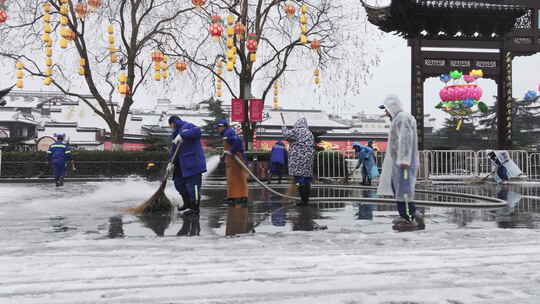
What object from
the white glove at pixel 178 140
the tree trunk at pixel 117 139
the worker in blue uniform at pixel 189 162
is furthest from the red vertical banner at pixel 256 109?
the white glove at pixel 178 140

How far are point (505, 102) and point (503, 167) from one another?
5.10m

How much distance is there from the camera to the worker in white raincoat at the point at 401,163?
5.50 metres

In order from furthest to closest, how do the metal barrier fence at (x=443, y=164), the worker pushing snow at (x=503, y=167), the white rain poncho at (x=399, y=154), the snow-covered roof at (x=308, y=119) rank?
the snow-covered roof at (x=308, y=119), the metal barrier fence at (x=443, y=164), the worker pushing snow at (x=503, y=167), the white rain poncho at (x=399, y=154)

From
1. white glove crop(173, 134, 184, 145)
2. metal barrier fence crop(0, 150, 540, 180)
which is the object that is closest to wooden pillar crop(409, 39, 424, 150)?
metal barrier fence crop(0, 150, 540, 180)

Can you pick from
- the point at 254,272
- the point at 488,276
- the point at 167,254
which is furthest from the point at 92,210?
the point at 488,276

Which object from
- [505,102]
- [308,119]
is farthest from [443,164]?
[308,119]

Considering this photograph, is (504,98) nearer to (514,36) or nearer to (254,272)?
(514,36)

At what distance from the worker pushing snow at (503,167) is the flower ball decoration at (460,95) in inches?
182

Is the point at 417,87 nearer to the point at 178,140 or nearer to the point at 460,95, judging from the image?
the point at 460,95

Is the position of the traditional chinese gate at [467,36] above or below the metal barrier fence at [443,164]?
above

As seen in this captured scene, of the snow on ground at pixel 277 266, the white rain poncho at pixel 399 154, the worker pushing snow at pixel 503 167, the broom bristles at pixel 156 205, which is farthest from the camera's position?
the worker pushing snow at pixel 503 167

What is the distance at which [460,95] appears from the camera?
63.3 feet

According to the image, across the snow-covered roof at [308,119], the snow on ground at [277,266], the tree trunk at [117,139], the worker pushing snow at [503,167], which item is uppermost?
the snow-covered roof at [308,119]

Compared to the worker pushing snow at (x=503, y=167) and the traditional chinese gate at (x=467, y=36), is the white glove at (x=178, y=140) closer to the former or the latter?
the worker pushing snow at (x=503, y=167)
